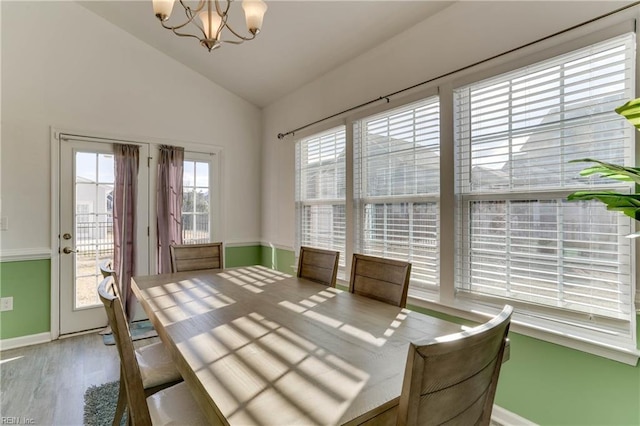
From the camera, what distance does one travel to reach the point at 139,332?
3342 millimetres

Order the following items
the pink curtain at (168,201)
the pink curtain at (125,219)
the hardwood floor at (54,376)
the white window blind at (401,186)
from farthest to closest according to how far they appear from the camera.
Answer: the pink curtain at (168,201) < the pink curtain at (125,219) < the white window blind at (401,186) < the hardwood floor at (54,376)

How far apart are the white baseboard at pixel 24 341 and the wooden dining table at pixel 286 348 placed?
2032 millimetres

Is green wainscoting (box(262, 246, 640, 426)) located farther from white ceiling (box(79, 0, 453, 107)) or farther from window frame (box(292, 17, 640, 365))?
white ceiling (box(79, 0, 453, 107))

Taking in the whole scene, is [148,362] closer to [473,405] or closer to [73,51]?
[473,405]

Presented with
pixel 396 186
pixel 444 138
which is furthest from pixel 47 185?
pixel 444 138

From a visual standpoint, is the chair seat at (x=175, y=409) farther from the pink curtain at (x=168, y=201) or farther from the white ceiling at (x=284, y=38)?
the white ceiling at (x=284, y=38)

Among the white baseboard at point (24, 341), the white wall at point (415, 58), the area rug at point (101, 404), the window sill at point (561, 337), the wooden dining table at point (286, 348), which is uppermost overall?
the white wall at point (415, 58)

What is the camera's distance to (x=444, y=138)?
220cm

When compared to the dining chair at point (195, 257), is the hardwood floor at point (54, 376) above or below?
below

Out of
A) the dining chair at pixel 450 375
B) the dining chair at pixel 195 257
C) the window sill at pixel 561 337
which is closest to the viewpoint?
the dining chair at pixel 450 375

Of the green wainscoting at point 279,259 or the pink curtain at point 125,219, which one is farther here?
the green wainscoting at point 279,259

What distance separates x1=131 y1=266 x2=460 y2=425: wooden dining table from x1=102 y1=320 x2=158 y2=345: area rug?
5.19 feet

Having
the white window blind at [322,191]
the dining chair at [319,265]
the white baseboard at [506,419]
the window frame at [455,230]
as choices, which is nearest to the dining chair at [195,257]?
the dining chair at [319,265]

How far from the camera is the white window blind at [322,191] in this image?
10.4 feet
